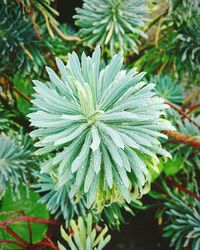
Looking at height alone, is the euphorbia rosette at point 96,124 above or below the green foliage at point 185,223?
above

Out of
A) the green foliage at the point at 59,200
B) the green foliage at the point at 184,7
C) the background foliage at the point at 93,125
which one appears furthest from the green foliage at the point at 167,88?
the green foliage at the point at 59,200

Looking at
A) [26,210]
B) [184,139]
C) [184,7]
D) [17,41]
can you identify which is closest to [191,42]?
[184,7]

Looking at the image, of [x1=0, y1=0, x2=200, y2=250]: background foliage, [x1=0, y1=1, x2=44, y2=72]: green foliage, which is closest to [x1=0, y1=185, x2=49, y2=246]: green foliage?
[x1=0, y1=0, x2=200, y2=250]: background foliage

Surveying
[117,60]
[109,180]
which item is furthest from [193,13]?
[109,180]

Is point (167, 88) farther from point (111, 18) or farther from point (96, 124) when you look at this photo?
point (96, 124)

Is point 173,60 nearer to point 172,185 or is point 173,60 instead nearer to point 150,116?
point 172,185

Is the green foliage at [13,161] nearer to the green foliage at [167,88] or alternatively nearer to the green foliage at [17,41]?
the green foliage at [17,41]

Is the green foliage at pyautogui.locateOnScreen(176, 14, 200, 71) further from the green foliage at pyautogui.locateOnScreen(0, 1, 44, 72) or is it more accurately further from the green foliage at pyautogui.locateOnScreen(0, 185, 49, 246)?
the green foliage at pyautogui.locateOnScreen(0, 185, 49, 246)
